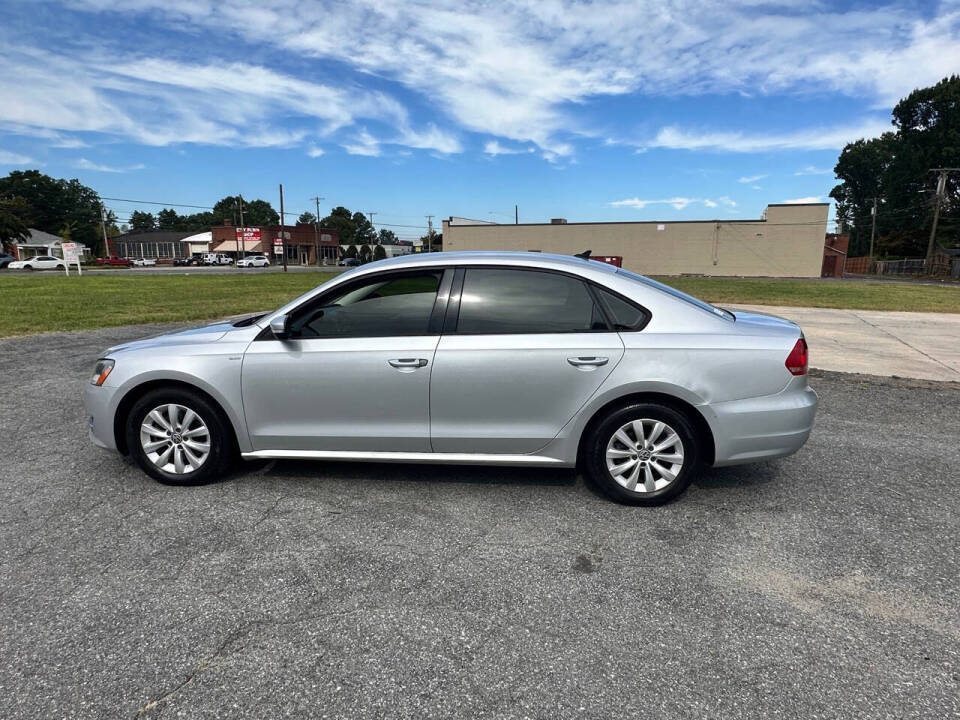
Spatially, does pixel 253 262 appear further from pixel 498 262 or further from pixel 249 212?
pixel 249 212

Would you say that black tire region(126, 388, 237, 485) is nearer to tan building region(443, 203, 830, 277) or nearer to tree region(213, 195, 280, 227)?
tan building region(443, 203, 830, 277)

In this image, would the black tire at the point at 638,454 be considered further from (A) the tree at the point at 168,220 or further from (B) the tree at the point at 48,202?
(A) the tree at the point at 168,220

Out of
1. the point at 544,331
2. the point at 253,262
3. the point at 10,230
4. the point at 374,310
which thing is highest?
the point at 10,230

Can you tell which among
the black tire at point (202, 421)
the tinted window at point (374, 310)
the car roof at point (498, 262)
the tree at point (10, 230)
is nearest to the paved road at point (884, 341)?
the car roof at point (498, 262)

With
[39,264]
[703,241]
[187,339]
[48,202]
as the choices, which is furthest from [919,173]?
[48,202]

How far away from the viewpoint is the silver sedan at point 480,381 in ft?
11.5

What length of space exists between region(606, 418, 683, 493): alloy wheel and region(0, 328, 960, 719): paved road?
0.20 meters

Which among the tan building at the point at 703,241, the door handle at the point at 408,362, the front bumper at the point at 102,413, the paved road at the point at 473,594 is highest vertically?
the tan building at the point at 703,241

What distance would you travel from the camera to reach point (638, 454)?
3568mm

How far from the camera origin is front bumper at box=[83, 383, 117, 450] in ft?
12.8

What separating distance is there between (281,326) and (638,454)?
2395mm

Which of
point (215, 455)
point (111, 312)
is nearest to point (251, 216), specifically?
point (111, 312)

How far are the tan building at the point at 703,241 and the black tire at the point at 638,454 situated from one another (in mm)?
48986

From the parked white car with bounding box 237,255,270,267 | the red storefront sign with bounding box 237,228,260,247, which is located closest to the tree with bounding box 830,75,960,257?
the parked white car with bounding box 237,255,270,267
